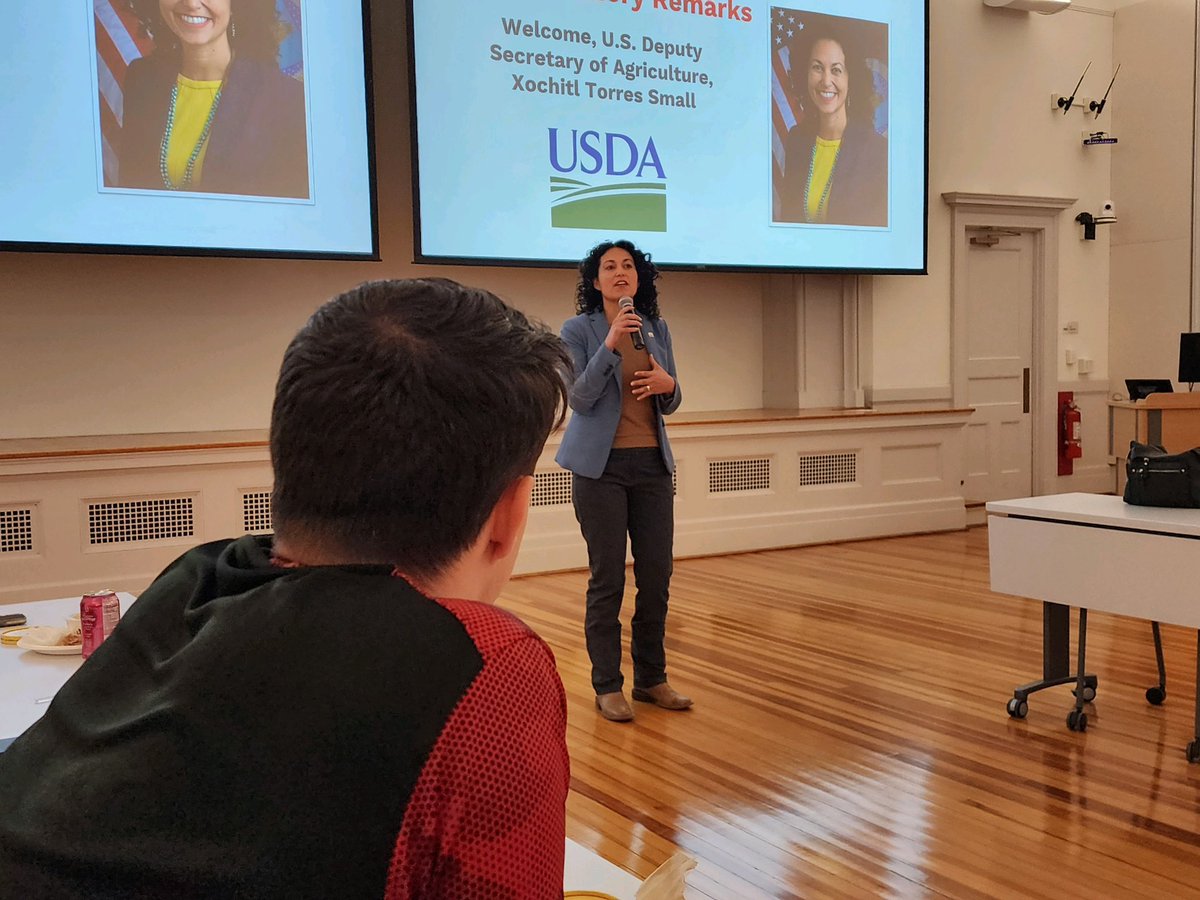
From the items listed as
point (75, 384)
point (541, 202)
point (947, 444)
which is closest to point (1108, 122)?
point (947, 444)

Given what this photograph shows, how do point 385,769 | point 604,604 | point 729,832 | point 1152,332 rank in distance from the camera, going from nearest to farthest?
point 385,769 < point 729,832 < point 604,604 < point 1152,332

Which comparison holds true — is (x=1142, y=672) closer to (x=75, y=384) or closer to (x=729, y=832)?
(x=729, y=832)

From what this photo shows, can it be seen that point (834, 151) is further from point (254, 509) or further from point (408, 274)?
point (254, 509)

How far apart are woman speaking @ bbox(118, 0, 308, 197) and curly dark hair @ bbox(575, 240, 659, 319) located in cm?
254

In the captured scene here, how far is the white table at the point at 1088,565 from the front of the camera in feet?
10.2

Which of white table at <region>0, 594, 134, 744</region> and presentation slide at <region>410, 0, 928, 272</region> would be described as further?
presentation slide at <region>410, 0, 928, 272</region>

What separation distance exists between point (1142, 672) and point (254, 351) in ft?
14.9

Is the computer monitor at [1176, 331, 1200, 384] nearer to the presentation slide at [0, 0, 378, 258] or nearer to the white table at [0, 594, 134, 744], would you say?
the presentation slide at [0, 0, 378, 258]

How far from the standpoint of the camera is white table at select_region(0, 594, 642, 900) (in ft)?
4.09

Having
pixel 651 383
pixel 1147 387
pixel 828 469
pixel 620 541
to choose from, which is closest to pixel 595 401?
pixel 651 383

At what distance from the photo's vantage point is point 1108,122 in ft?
28.5

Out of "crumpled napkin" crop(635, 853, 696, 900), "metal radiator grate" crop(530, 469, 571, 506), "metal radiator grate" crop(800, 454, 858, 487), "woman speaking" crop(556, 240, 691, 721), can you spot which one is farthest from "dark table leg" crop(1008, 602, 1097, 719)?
"metal radiator grate" crop(800, 454, 858, 487)

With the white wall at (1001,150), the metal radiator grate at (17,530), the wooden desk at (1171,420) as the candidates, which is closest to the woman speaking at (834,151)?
the white wall at (1001,150)

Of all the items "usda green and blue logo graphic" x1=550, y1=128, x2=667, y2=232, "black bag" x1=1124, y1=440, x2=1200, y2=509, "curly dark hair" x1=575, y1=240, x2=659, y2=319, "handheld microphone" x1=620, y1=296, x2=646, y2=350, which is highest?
"usda green and blue logo graphic" x1=550, y1=128, x2=667, y2=232
